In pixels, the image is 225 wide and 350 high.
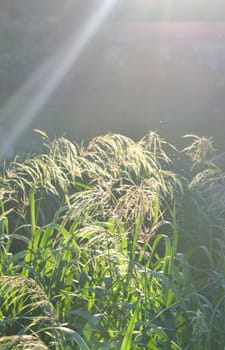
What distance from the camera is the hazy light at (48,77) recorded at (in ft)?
28.2

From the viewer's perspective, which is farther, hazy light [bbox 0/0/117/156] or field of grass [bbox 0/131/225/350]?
hazy light [bbox 0/0/117/156]

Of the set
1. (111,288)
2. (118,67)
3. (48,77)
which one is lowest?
(111,288)

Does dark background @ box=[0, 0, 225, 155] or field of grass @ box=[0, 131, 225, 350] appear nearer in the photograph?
field of grass @ box=[0, 131, 225, 350]

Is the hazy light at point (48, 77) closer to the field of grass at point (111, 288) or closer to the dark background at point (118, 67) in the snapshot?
the dark background at point (118, 67)

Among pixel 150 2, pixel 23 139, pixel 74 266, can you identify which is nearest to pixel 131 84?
pixel 150 2

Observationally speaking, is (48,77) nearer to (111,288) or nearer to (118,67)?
(118,67)

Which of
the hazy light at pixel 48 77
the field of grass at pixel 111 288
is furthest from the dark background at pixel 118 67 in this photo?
the field of grass at pixel 111 288

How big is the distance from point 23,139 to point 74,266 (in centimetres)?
430

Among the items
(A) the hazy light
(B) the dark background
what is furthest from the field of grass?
(B) the dark background

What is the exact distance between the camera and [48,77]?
9.48 meters

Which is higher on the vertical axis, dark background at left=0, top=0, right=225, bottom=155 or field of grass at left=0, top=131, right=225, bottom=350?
dark background at left=0, top=0, right=225, bottom=155

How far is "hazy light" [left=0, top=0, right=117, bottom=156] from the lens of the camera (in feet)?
28.2

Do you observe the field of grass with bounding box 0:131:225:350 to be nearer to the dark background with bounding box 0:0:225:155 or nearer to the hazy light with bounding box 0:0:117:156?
the hazy light with bounding box 0:0:117:156

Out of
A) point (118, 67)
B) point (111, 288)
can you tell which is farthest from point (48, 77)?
point (111, 288)
